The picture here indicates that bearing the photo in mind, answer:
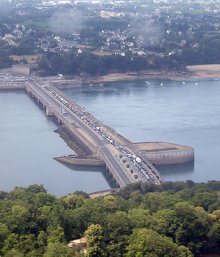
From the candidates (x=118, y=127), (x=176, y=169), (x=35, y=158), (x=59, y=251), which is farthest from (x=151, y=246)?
(x=118, y=127)

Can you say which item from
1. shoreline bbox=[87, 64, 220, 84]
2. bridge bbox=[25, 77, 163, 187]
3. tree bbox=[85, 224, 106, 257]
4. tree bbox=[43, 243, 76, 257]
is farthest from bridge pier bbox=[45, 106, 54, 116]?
tree bbox=[43, 243, 76, 257]

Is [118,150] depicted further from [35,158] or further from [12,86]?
[12,86]

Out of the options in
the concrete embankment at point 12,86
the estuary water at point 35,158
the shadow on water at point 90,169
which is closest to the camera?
the estuary water at point 35,158

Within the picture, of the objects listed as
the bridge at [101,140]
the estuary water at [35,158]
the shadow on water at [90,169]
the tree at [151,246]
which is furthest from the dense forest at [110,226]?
the shadow on water at [90,169]

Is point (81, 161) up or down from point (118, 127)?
down

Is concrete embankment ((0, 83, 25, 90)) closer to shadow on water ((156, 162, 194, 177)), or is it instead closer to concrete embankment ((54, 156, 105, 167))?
concrete embankment ((54, 156, 105, 167))

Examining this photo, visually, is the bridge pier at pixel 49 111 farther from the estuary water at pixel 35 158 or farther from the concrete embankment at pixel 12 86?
the concrete embankment at pixel 12 86

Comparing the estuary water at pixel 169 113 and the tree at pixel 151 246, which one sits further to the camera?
the estuary water at pixel 169 113

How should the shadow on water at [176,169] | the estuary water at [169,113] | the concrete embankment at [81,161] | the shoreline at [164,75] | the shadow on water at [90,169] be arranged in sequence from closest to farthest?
1. the shadow on water at [90,169]
2. the shadow on water at [176,169]
3. the concrete embankment at [81,161]
4. the estuary water at [169,113]
5. the shoreline at [164,75]
